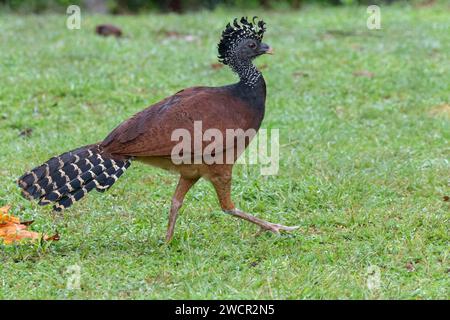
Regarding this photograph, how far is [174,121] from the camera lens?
5562 mm

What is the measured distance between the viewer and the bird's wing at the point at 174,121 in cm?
550

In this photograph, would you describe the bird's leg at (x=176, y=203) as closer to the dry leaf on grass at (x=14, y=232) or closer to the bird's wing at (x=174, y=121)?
the bird's wing at (x=174, y=121)

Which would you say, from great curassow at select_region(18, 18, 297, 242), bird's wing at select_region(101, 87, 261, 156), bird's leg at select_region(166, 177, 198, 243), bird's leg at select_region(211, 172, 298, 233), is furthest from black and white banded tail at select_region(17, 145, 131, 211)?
bird's leg at select_region(211, 172, 298, 233)

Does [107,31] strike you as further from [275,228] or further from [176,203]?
[275,228]

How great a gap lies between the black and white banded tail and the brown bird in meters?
7.89

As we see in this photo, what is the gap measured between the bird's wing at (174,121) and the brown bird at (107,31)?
7752 mm

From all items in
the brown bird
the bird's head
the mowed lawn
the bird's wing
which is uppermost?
the bird's head

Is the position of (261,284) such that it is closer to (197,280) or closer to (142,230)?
(197,280)

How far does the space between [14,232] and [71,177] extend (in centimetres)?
64

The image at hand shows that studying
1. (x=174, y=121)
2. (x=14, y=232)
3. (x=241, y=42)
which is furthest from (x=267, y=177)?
(x=14, y=232)

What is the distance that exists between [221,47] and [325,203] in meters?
1.55

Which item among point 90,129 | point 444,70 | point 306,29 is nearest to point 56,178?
point 90,129

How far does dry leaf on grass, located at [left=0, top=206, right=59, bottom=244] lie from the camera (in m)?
5.64

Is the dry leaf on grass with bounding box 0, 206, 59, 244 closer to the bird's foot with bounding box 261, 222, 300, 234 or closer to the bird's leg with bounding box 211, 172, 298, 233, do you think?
the bird's leg with bounding box 211, 172, 298, 233
